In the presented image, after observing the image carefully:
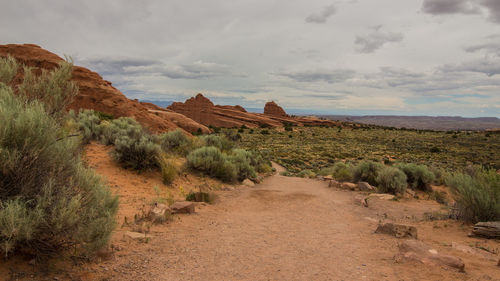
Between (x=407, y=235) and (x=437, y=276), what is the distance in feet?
5.92

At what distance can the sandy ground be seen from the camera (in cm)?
353

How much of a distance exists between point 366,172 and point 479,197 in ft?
20.3

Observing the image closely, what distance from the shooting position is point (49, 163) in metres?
3.09

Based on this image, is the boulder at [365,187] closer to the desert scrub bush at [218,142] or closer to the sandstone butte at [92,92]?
the desert scrub bush at [218,142]

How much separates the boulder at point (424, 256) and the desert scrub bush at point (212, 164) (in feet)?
22.4

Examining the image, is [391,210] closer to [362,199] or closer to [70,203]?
[362,199]

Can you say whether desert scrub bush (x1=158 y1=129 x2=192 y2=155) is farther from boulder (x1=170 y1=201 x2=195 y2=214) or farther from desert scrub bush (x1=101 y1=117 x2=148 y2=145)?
boulder (x1=170 y1=201 x2=195 y2=214)

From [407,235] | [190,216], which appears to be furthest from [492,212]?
[190,216]

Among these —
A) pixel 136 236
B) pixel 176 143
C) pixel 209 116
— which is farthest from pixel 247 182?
pixel 209 116

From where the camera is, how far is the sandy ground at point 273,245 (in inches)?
139

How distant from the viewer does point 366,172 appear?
472 inches

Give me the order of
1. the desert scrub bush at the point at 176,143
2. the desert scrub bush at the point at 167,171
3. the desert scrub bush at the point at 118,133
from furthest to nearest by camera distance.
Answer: the desert scrub bush at the point at 176,143 → the desert scrub bush at the point at 118,133 → the desert scrub bush at the point at 167,171

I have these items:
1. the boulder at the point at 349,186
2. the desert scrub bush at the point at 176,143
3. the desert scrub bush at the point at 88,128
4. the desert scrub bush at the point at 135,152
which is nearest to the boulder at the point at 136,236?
the desert scrub bush at the point at 135,152

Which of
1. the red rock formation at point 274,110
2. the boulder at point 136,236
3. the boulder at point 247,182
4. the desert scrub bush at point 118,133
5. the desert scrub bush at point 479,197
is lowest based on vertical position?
the boulder at point 247,182
